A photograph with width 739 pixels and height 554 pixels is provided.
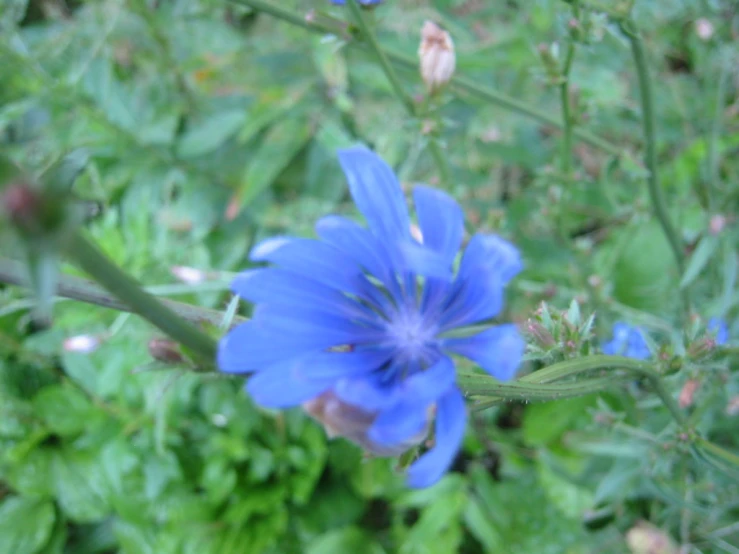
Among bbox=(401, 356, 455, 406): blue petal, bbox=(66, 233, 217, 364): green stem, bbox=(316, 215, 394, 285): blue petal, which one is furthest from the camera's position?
bbox=(316, 215, 394, 285): blue petal

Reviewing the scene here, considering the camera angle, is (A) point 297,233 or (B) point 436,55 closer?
(B) point 436,55

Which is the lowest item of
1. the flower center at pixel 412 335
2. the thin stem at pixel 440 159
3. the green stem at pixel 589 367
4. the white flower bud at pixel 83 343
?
the white flower bud at pixel 83 343

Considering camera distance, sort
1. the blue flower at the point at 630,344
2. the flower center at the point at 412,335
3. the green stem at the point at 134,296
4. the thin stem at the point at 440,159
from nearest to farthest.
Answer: the green stem at the point at 134,296, the flower center at the point at 412,335, the thin stem at the point at 440,159, the blue flower at the point at 630,344

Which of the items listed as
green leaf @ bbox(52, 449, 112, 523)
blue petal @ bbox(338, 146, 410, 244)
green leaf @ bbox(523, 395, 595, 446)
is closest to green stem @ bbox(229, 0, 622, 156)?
Result: blue petal @ bbox(338, 146, 410, 244)

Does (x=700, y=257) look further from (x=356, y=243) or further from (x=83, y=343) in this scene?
(x=83, y=343)

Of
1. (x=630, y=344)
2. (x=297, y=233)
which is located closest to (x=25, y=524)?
(x=297, y=233)

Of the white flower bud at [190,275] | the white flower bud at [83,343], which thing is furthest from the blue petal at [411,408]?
the white flower bud at [83,343]

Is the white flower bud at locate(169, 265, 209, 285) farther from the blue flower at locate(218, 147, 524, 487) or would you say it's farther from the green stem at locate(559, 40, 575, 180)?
the blue flower at locate(218, 147, 524, 487)

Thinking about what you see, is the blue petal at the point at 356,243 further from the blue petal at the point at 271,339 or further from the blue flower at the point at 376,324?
the blue petal at the point at 271,339
